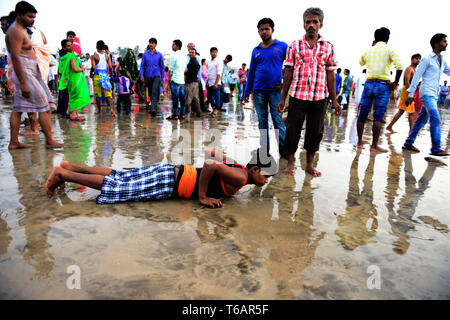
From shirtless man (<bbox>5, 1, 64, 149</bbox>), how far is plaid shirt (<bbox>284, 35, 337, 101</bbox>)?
3.25 metres

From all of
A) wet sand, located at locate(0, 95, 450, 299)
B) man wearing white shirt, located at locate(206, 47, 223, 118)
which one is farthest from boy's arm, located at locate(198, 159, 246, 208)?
man wearing white shirt, located at locate(206, 47, 223, 118)

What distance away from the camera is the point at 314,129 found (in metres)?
3.58

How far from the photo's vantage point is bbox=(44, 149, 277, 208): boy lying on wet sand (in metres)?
2.44

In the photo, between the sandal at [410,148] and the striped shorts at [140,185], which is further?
the sandal at [410,148]

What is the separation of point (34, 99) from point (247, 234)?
3.60 m

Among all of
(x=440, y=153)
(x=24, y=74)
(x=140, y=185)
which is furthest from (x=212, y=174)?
(x=440, y=153)

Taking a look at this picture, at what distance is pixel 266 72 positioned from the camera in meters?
3.95

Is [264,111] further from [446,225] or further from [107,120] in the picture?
[107,120]

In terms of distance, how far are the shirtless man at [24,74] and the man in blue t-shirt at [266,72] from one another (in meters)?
2.88

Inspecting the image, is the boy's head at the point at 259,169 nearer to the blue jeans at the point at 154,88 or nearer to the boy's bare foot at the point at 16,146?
the boy's bare foot at the point at 16,146

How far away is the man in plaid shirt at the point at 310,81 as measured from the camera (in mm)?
3309

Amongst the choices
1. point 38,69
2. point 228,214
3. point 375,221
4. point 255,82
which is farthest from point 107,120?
point 375,221

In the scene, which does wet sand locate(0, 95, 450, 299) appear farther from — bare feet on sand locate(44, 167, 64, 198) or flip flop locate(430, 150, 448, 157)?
flip flop locate(430, 150, 448, 157)

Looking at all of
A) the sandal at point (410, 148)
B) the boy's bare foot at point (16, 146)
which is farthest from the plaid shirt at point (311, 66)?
the boy's bare foot at point (16, 146)
